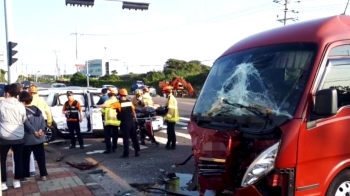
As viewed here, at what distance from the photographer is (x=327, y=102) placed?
387 cm

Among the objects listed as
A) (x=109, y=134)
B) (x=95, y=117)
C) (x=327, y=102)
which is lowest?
(x=109, y=134)

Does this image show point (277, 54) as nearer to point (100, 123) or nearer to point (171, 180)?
point (171, 180)

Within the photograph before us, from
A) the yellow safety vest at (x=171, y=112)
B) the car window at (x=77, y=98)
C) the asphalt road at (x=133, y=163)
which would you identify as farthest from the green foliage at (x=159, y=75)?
the yellow safety vest at (x=171, y=112)

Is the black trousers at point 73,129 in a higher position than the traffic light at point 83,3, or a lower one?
lower

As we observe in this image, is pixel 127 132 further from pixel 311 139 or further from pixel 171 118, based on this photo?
pixel 311 139

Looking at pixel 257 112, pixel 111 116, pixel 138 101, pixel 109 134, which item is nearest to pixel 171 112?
pixel 111 116

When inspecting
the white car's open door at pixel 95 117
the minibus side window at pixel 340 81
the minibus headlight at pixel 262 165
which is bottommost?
the white car's open door at pixel 95 117

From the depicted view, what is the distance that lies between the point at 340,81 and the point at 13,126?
5.03 m

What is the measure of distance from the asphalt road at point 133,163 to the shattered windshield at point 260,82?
1623 millimetres

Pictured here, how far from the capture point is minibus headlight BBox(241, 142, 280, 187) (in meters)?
3.90

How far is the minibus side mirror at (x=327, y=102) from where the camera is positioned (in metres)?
3.86

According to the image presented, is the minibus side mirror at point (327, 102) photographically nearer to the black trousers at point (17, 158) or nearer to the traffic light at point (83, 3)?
the black trousers at point (17, 158)

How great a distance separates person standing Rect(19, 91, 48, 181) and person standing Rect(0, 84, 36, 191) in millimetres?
186

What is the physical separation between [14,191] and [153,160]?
10.9ft
